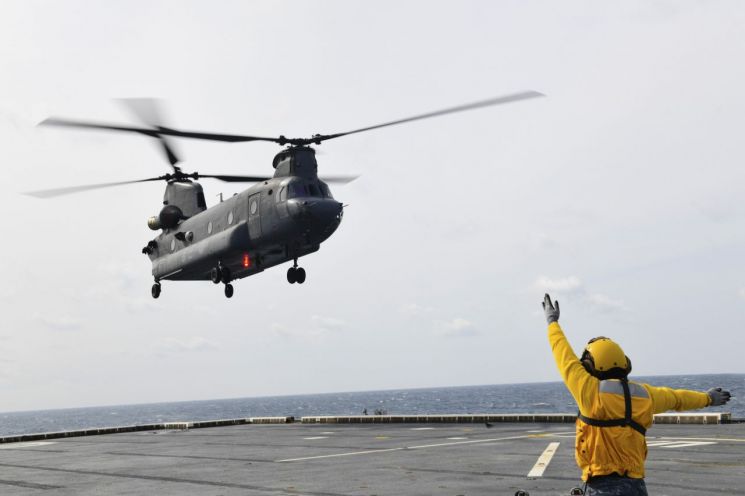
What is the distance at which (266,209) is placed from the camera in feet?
101

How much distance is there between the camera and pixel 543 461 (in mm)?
15844

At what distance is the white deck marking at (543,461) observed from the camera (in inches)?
554

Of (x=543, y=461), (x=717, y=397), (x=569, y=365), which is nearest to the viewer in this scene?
(x=569, y=365)

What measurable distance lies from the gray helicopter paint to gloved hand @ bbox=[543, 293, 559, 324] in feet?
78.0

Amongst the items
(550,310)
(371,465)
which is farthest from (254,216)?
(550,310)

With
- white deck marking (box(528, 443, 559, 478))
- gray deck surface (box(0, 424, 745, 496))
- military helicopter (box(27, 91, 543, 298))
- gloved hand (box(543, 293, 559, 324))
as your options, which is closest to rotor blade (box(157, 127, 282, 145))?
military helicopter (box(27, 91, 543, 298))

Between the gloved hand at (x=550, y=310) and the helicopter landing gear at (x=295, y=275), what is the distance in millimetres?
27290

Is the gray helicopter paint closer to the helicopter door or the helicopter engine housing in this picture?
the helicopter door

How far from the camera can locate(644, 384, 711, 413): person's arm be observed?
592 centimetres

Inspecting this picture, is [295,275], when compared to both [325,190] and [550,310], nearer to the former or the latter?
[325,190]

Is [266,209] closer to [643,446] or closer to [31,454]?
[31,454]

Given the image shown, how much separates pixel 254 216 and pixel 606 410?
2659 cm

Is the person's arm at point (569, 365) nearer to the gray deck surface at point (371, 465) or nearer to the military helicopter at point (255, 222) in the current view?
the gray deck surface at point (371, 465)

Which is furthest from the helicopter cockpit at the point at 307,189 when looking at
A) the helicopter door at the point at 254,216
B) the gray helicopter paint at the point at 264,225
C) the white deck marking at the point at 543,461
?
the white deck marking at the point at 543,461
